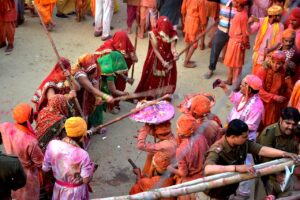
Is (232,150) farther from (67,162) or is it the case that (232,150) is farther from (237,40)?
(237,40)

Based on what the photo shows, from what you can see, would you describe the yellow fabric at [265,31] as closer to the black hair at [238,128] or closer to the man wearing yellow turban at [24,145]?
the black hair at [238,128]

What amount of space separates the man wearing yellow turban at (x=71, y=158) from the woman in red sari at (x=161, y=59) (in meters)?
2.92

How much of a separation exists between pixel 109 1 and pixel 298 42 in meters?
3.75

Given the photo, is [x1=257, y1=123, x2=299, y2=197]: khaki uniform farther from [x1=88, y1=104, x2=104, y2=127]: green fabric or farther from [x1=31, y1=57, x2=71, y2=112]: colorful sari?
[x1=88, y1=104, x2=104, y2=127]: green fabric

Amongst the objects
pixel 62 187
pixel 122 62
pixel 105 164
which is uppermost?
pixel 122 62

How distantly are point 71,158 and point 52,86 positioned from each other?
1468 mm

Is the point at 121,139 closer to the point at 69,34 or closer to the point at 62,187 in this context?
the point at 62,187

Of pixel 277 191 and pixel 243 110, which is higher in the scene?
pixel 243 110

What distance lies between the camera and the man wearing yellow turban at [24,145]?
516cm

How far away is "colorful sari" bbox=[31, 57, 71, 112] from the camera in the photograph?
618 centimetres

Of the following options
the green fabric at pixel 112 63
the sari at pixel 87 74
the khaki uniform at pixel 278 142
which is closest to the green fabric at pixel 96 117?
the sari at pixel 87 74

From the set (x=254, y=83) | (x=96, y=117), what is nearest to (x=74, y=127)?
(x=254, y=83)

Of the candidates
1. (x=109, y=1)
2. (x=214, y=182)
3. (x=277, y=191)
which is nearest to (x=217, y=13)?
(x=109, y=1)

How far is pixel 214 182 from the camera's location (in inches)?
147
